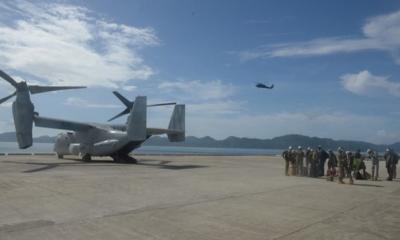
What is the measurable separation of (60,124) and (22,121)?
4771mm

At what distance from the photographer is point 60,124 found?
104ft

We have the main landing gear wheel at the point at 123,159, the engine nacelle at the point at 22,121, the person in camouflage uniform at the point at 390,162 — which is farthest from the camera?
the main landing gear wheel at the point at 123,159

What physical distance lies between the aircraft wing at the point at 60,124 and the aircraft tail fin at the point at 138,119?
665cm

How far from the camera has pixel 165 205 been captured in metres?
11.1

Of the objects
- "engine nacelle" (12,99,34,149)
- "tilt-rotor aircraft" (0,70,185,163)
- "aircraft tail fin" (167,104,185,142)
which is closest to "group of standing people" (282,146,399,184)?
"tilt-rotor aircraft" (0,70,185,163)

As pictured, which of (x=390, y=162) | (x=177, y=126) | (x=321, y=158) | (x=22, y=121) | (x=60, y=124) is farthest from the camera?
(x=177, y=126)

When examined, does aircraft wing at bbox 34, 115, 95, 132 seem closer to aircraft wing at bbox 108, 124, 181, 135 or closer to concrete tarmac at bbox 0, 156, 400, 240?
aircraft wing at bbox 108, 124, 181, 135

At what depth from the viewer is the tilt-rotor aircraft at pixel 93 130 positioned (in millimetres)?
27234

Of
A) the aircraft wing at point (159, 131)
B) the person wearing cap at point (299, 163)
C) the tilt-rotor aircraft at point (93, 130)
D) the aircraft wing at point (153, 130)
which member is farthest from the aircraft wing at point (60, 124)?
the person wearing cap at point (299, 163)

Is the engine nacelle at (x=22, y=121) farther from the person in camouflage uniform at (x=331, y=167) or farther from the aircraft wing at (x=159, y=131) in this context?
the person in camouflage uniform at (x=331, y=167)

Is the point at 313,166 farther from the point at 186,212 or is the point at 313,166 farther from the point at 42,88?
the point at 42,88

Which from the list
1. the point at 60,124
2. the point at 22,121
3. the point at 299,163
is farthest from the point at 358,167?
the point at 60,124

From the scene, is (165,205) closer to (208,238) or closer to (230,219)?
(230,219)

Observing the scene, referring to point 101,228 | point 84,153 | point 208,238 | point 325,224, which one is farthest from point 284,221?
point 84,153
